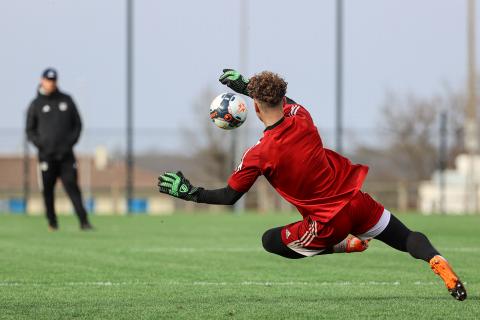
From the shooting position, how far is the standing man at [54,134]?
52.7ft

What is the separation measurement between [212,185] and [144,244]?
3002cm

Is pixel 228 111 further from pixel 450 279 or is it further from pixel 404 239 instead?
pixel 450 279

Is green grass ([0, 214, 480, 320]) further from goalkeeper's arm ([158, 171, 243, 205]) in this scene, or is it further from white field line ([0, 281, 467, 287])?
goalkeeper's arm ([158, 171, 243, 205])

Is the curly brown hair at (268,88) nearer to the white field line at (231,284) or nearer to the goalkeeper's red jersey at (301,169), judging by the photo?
the goalkeeper's red jersey at (301,169)

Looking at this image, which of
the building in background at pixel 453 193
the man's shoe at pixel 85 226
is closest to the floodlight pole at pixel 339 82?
the building in background at pixel 453 193

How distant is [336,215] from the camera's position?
7.21 metres

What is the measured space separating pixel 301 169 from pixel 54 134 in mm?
9609

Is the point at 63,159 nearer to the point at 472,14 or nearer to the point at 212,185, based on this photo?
the point at 472,14

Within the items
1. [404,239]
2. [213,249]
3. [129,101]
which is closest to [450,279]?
[404,239]

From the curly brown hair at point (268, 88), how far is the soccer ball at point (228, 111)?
416 millimetres

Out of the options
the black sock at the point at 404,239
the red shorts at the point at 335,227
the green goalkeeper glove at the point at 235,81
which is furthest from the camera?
the green goalkeeper glove at the point at 235,81

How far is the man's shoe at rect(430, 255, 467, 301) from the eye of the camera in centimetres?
693

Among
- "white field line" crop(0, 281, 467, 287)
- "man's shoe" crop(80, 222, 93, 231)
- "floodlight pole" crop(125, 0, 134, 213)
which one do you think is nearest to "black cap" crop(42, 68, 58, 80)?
"man's shoe" crop(80, 222, 93, 231)

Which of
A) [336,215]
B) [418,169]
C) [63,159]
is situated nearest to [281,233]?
[336,215]
